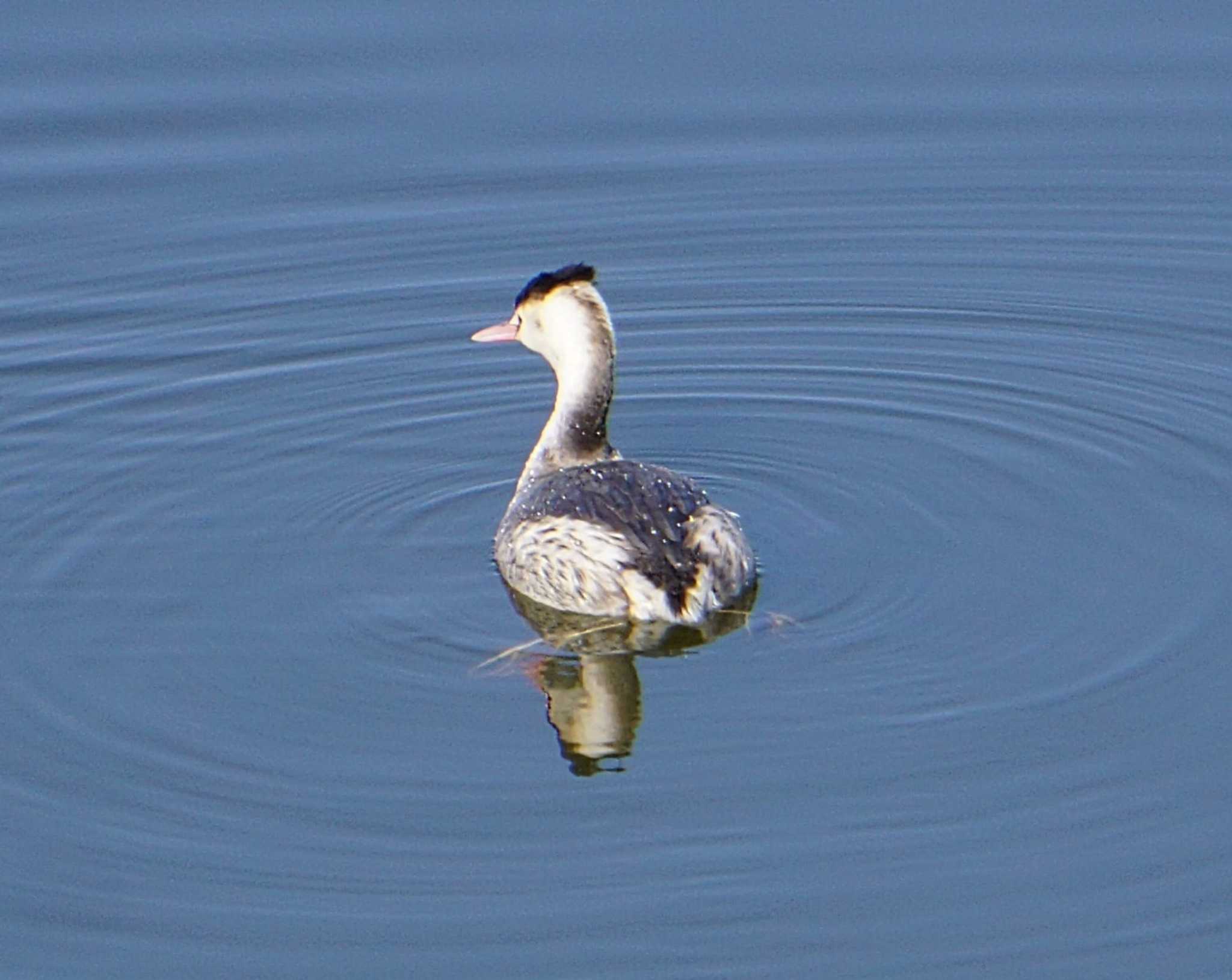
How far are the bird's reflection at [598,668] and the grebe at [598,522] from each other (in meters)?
0.07

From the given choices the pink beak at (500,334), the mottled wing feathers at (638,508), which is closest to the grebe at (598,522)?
the mottled wing feathers at (638,508)

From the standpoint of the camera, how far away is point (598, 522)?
9.59 meters

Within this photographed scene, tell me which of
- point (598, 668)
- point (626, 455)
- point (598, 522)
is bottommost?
point (598, 668)

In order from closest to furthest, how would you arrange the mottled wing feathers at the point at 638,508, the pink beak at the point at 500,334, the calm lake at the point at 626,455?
the calm lake at the point at 626,455 → the mottled wing feathers at the point at 638,508 → the pink beak at the point at 500,334

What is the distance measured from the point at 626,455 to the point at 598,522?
1.95 m

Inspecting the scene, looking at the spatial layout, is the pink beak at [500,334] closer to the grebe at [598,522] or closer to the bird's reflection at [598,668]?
the grebe at [598,522]

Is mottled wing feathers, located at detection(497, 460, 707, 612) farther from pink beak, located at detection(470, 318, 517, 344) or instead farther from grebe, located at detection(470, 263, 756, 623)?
pink beak, located at detection(470, 318, 517, 344)

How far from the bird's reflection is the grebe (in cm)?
7

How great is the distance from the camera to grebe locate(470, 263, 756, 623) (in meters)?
9.40

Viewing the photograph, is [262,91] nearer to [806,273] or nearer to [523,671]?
[806,273]

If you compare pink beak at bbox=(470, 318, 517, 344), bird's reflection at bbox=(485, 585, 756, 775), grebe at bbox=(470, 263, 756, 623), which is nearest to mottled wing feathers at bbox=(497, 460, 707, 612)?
grebe at bbox=(470, 263, 756, 623)

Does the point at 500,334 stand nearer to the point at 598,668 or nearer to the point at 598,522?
the point at 598,522

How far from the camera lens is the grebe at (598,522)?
9.40 meters

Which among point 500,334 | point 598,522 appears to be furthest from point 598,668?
point 500,334
